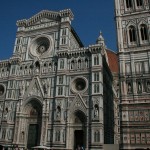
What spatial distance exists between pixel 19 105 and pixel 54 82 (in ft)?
22.0

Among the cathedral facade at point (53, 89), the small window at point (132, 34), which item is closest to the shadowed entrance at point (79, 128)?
the cathedral facade at point (53, 89)

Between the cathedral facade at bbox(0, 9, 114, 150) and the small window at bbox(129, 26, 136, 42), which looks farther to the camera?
the small window at bbox(129, 26, 136, 42)

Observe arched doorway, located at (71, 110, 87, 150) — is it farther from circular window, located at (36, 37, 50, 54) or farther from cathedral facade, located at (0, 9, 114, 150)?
circular window, located at (36, 37, 50, 54)

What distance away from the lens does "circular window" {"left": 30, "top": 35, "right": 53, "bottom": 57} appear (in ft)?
122

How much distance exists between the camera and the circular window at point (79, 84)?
3222 cm

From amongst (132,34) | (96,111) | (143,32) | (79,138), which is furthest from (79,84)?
(143,32)

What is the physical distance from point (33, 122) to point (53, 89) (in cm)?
596

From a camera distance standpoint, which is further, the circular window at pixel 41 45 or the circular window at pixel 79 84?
the circular window at pixel 41 45

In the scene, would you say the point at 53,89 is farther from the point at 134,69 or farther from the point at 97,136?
the point at 134,69

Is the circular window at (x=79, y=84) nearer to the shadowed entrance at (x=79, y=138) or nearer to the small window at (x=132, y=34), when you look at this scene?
the shadowed entrance at (x=79, y=138)

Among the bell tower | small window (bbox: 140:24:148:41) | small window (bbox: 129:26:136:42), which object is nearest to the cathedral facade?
the bell tower

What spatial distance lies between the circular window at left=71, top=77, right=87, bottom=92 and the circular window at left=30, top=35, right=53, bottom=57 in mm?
7721

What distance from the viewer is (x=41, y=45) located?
3903 cm

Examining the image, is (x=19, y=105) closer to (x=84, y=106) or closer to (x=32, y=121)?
(x=32, y=121)
